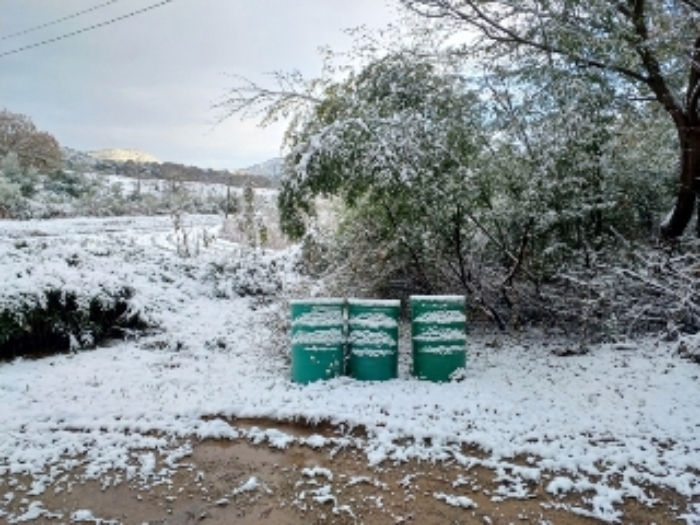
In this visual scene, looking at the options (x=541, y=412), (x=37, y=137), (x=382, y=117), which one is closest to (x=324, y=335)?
(x=541, y=412)

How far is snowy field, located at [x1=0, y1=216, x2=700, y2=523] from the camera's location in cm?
291

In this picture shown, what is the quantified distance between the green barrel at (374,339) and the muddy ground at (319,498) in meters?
1.13

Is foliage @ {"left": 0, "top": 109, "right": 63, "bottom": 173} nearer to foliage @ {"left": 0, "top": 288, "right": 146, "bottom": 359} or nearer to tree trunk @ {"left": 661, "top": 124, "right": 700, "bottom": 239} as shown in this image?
foliage @ {"left": 0, "top": 288, "right": 146, "bottom": 359}

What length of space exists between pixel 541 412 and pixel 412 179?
7.79 ft

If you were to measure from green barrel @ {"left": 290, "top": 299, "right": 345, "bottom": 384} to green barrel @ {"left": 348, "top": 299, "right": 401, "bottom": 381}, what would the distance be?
132 mm

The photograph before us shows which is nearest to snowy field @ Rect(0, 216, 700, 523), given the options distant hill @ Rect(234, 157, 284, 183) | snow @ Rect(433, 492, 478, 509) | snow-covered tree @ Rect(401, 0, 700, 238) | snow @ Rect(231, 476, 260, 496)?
snow @ Rect(433, 492, 478, 509)

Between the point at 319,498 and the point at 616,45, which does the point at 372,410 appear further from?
the point at 616,45

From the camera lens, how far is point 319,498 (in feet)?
8.80

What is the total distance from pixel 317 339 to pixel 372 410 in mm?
799

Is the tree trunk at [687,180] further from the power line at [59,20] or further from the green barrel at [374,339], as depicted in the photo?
the power line at [59,20]

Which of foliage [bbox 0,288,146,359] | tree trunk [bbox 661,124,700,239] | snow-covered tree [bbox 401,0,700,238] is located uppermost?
snow-covered tree [bbox 401,0,700,238]

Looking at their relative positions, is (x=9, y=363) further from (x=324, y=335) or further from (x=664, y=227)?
(x=664, y=227)

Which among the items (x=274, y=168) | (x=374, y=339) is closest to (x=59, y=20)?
(x=274, y=168)

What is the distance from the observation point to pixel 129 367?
468cm
